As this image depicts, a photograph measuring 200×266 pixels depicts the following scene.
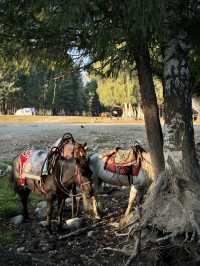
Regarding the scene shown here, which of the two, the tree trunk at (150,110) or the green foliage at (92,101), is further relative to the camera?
the green foliage at (92,101)

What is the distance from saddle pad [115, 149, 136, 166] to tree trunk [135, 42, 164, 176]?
3.28ft

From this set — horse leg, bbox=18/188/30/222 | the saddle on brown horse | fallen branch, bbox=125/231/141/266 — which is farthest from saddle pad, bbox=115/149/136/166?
fallen branch, bbox=125/231/141/266

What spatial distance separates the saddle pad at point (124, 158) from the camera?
1181cm

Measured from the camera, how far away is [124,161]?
39.0 ft

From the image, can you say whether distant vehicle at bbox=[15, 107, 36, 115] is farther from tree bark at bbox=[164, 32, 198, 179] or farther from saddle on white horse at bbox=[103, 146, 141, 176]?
tree bark at bbox=[164, 32, 198, 179]

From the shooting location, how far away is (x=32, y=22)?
32.2 feet

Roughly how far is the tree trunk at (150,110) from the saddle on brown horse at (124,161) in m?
0.88

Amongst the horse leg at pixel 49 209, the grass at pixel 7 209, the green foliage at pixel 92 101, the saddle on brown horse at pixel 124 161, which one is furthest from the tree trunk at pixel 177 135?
the green foliage at pixel 92 101

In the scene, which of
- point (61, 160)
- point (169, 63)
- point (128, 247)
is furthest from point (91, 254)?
point (169, 63)

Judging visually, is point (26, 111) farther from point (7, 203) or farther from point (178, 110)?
point (178, 110)

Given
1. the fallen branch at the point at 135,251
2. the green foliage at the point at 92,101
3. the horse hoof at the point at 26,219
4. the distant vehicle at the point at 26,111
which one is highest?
the green foliage at the point at 92,101

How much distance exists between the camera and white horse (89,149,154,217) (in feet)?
37.9

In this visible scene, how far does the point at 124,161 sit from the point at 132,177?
15.4 inches

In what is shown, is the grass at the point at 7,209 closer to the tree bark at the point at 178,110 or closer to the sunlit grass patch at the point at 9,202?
the sunlit grass patch at the point at 9,202
